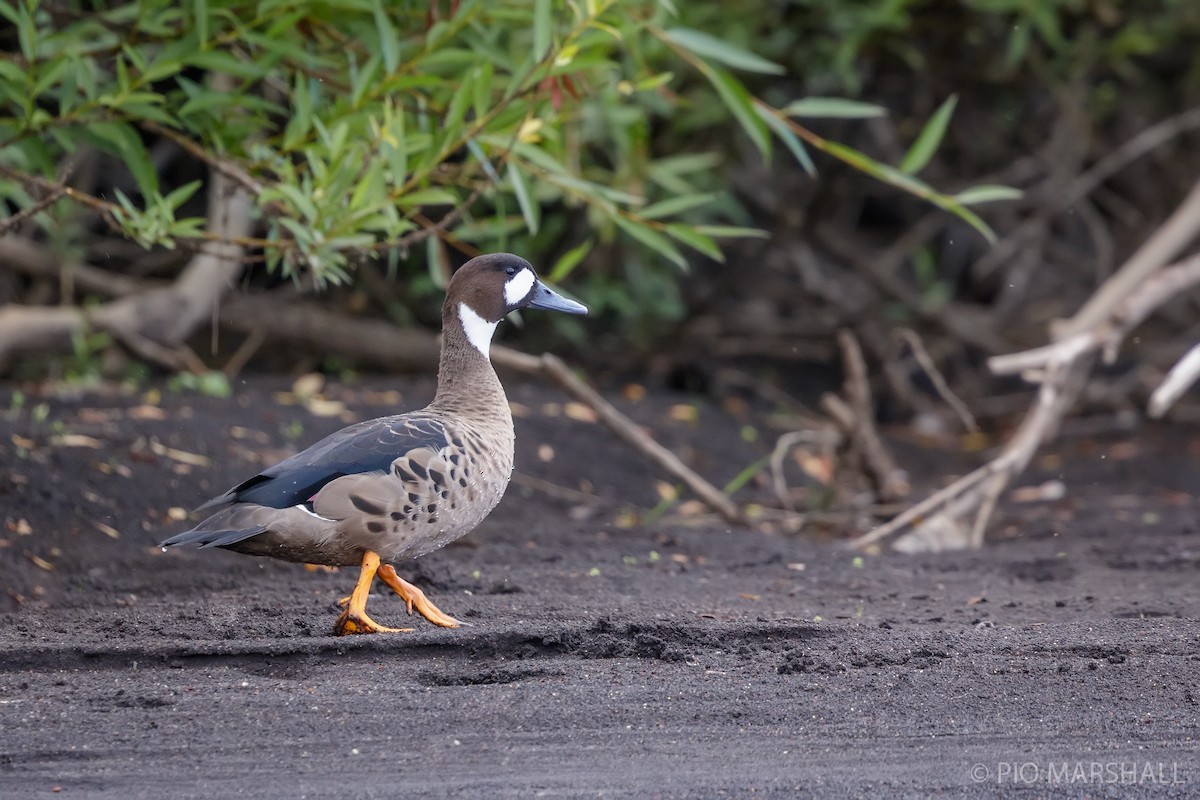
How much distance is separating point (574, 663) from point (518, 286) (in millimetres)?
1237

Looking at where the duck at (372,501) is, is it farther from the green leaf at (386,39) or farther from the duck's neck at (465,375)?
the green leaf at (386,39)

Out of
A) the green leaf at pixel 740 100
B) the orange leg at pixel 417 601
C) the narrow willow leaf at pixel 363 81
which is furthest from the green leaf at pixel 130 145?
the green leaf at pixel 740 100

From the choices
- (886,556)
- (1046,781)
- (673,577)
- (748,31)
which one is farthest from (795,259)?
(1046,781)

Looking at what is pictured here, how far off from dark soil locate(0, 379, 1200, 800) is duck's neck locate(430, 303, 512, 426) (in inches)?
20.4

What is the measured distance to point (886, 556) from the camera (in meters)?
5.17

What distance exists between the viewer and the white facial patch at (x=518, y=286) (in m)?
4.03

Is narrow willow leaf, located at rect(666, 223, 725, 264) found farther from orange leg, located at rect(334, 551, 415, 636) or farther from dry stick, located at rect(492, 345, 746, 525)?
orange leg, located at rect(334, 551, 415, 636)

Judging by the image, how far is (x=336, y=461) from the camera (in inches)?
137

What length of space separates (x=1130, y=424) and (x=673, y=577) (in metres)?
5.27

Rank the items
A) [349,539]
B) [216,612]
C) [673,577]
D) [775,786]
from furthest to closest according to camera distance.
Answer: [673,577]
[216,612]
[349,539]
[775,786]

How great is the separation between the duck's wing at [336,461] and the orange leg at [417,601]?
12.2 inches

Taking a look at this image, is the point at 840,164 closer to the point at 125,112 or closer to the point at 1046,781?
the point at 125,112

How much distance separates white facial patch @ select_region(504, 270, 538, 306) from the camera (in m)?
4.03

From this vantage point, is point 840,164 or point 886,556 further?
point 840,164
